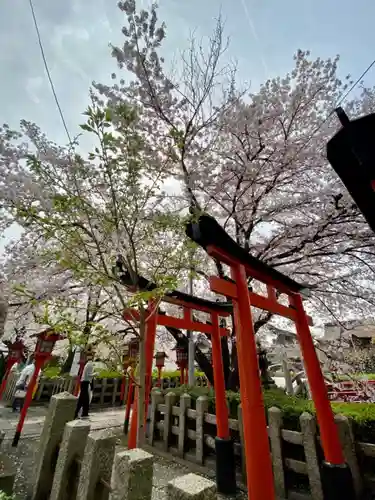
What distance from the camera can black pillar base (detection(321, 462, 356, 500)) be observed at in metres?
3.07

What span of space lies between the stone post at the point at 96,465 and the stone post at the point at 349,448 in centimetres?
338

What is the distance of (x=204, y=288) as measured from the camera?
36.8 ft

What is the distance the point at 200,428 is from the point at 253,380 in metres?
2.90

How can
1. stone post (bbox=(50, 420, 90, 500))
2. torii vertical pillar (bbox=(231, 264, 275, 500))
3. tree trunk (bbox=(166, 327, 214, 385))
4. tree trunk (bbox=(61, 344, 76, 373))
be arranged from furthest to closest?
tree trunk (bbox=(61, 344, 76, 373)) → tree trunk (bbox=(166, 327, 214, 385)) → torii vertical pillar (bbox=(231, 264, 275, 500)) → stone post (bbox=(50, 420, 90, 500))

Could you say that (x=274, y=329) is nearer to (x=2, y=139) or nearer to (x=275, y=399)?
(x=275, y=399)

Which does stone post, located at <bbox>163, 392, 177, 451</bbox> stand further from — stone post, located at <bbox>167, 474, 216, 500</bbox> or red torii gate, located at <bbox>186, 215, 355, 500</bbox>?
stone post, located at <bbox>167, 474, 216, 500</bbox>

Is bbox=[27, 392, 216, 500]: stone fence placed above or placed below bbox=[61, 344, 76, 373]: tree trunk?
below

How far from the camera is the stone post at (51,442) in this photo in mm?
2252

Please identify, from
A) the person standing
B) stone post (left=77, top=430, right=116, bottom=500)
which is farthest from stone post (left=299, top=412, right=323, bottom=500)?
the person standing

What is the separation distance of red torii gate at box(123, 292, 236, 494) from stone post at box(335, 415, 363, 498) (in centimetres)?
162

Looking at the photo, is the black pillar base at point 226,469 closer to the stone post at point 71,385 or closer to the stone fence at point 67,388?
the stone post at point 71,385

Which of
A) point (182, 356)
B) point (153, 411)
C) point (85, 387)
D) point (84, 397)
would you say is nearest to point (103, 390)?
point (84, 397)

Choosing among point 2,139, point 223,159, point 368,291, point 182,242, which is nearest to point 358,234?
point 368,291

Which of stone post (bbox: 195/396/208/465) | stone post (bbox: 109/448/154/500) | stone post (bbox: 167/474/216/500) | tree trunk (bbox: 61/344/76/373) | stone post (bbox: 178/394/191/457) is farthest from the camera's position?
tree trunk (bbox: 61/344/76/373)
